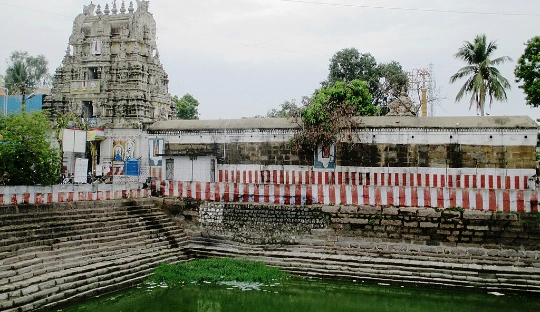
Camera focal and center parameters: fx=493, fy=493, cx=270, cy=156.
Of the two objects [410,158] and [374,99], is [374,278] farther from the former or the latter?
[374,99]

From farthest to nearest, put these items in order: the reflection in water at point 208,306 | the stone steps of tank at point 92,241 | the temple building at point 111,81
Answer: the temple building at point 111,81, the reflection in water at point 208,306, the stone steps of tank at point 92,241

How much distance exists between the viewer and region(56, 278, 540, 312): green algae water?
11.7m

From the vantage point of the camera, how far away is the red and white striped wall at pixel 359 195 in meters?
A: 14.6

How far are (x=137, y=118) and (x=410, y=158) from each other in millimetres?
13717

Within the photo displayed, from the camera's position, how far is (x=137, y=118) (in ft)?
80.5

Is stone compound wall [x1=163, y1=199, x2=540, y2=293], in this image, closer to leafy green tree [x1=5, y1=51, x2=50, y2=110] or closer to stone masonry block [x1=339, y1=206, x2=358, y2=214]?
stone masonry block [x1=339, y1=206, x2=358, y2=214]

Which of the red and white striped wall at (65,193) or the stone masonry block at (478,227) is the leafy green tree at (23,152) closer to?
the red and white striped wall at (65,193)

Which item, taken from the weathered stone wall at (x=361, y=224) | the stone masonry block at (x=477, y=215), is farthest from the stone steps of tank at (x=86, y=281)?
the stone masonry block at (x=477, y=215)

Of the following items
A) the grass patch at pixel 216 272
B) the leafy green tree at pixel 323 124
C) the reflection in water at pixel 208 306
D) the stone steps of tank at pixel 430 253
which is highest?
the leafy green tree at pixel 323 124

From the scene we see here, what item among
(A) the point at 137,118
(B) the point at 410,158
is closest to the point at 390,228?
(B) the point at 410,158

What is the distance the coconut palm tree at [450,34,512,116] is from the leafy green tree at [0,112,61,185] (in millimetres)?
19101

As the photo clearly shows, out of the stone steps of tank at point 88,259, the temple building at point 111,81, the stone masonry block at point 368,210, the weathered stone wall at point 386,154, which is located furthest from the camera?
the temple building at point 111,81

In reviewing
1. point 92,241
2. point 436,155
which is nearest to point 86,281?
point 92,241

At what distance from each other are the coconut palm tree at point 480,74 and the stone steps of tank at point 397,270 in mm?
12647
